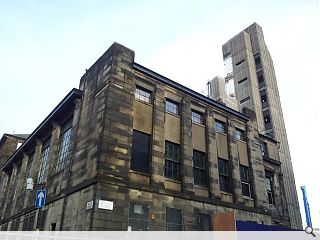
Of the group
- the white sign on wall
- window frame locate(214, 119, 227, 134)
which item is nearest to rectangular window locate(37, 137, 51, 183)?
the white sign on wall

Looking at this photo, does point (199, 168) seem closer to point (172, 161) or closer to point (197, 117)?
point (172, 161)

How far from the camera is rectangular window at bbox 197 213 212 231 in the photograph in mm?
16514

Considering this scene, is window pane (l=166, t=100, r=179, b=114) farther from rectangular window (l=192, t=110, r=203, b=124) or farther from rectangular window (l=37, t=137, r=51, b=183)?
rectangular window (l=37, t=137, r=51, b=183)

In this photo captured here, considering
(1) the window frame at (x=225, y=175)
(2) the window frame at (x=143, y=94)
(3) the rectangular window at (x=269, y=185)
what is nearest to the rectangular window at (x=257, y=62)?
(3) the rectangular window at (x=269, y=185)

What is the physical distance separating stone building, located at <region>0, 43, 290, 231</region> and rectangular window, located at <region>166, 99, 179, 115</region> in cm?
8

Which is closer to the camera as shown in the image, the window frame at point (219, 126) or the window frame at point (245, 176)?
the window frame at point (245, 176)

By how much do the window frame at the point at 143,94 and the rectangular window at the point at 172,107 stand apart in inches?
55.0

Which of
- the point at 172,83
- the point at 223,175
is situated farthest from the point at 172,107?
the point at 223,175

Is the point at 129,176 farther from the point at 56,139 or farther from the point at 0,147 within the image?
the point at 0,147

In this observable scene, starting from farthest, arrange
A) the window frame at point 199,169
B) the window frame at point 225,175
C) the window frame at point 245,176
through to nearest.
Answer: the window frame at point 245,176, the window frame at point 225,175, the window frame at point 199,169

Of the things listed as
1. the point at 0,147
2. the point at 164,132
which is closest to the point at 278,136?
the point at 164,132

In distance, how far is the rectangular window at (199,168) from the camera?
18.2 metres

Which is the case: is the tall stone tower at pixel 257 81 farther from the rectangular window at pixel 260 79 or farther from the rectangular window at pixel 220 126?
the rectangular window at pixel 220 126

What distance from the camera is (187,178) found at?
17.2 m
